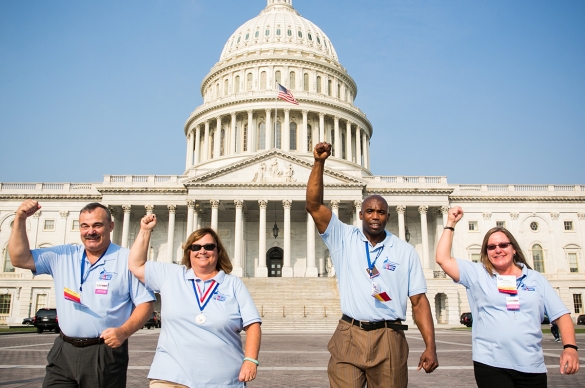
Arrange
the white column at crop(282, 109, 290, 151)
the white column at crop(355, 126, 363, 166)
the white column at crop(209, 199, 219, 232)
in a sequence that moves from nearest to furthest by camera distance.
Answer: the white column at crop(209, 199, 219, 232) < the white column at crop(282, 109, 290, 151) < the white column at crop(355, 126, 363, 166)

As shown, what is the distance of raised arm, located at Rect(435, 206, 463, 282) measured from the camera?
6.53 m

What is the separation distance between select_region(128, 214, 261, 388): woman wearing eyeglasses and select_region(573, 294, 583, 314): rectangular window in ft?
200

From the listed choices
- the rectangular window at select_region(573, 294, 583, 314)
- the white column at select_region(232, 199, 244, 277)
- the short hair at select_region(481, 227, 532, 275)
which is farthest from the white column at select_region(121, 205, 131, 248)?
the short hair at select_region(481, 227, 532, 275)

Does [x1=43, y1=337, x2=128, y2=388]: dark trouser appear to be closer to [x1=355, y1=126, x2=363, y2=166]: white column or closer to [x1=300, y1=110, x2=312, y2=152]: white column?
[x1=300, y1=110, x2=312, y2=152]: white column

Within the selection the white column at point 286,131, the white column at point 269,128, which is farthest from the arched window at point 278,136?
the white column at point 286,131

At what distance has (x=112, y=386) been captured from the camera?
18.8 feet

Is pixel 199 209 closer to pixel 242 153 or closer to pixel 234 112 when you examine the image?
pixel 242 153

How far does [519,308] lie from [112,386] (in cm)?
445

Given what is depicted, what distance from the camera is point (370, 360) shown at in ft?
18.8

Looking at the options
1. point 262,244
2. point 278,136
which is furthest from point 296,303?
point 278,136

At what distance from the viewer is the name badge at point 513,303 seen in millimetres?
6035

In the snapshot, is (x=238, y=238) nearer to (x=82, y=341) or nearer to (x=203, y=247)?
(x=82, y=341)

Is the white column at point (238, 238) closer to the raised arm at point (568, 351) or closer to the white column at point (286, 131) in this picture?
the white column at point (286, 131)

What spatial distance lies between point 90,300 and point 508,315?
4.55 m
